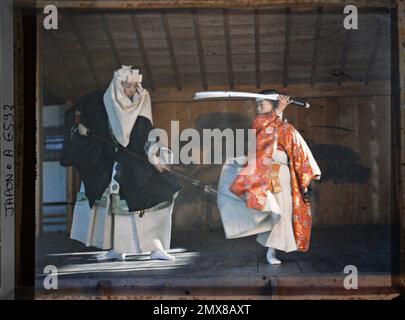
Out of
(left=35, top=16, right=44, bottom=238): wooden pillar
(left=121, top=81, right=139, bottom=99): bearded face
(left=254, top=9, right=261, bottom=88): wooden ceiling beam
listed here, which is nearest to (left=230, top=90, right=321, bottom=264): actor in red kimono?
(left=254, top=9, right=261, bottom=88): wooden ceiling beam

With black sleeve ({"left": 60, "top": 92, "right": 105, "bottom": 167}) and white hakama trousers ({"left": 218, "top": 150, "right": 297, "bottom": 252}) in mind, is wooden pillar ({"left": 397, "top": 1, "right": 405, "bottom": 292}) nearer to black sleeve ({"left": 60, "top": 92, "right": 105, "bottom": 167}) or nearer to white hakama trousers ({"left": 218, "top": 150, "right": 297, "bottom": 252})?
white hakama trousers ({"left": 218, "top": 150, "right": 297, "bottom": 252})

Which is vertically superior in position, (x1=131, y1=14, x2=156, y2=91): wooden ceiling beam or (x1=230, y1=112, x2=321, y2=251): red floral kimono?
(x1=131, y1=14, x2=156, y2=91): wooden ceiling beam

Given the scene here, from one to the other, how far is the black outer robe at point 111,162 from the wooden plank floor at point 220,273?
0.56 meters

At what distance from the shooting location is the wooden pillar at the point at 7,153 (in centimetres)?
559

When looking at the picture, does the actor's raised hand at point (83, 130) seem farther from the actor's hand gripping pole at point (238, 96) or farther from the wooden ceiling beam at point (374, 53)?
the wooden ceiling beam at point (374, 53)

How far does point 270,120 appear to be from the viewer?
5.93 metres

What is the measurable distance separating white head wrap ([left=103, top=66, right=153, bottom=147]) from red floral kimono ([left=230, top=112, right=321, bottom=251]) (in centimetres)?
109

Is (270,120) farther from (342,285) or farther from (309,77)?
(342,285)

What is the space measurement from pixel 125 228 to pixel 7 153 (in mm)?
1312

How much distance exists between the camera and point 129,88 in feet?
19.3

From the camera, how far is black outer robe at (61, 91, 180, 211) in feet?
19.2

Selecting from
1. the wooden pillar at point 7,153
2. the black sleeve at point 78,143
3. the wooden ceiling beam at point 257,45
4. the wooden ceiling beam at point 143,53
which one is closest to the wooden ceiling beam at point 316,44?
the wooden ceiling beam at point 257,45

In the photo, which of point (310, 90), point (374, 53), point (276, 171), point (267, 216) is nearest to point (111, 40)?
point (276, 171)
